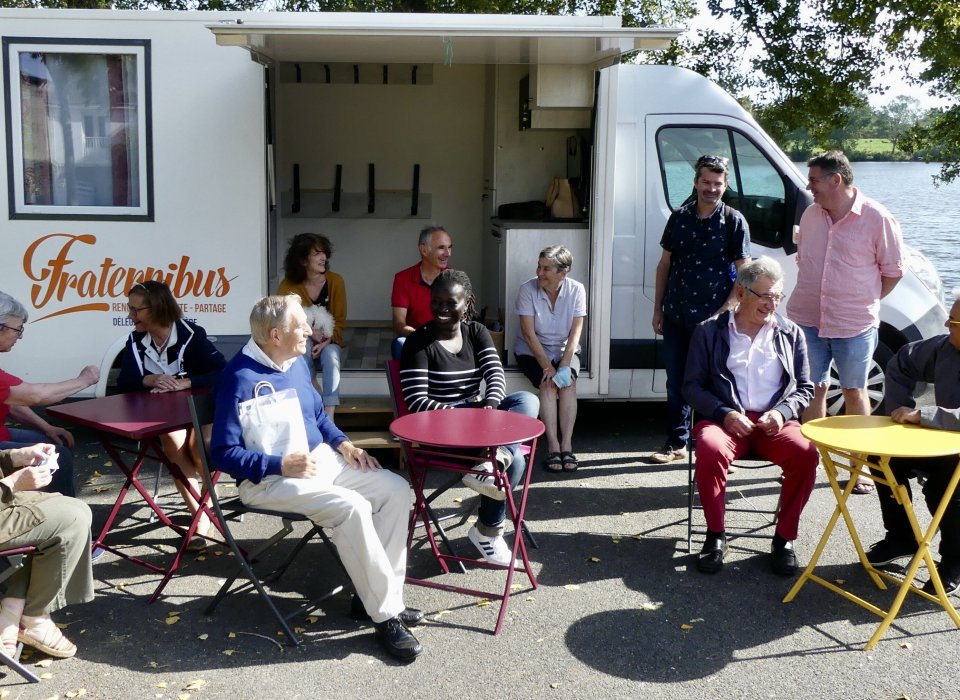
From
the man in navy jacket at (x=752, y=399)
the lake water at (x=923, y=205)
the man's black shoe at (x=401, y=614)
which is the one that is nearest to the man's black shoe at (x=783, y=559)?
the man in navy jacket at (x=752, y=399)

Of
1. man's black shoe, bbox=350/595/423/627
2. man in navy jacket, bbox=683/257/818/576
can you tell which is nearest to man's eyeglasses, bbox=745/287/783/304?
man in navy jacket, bbox=683/257/818/576

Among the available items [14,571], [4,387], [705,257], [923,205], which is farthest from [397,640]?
[923,205]

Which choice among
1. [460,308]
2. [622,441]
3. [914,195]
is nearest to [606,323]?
[622,441]

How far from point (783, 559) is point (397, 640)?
167cm

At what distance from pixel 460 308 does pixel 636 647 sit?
169 centimetres

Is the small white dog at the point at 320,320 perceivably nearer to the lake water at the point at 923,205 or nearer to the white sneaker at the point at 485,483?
the white sneaker at the point at 485,483

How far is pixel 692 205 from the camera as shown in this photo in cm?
542

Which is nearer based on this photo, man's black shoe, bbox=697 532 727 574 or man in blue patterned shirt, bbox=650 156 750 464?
man's black shoe, bbox=697 532 727 574

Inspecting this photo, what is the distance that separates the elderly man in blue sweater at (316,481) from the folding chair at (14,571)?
2.21 feet

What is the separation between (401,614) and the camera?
12.0 feet

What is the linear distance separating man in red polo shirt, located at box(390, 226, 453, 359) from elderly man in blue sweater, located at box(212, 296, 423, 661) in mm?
1844

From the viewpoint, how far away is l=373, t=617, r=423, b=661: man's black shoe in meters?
3.40

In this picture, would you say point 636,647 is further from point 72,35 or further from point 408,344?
point 72,35

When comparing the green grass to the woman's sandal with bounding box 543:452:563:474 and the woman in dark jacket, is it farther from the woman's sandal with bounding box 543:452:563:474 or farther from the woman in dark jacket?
the woman in dark jacket
